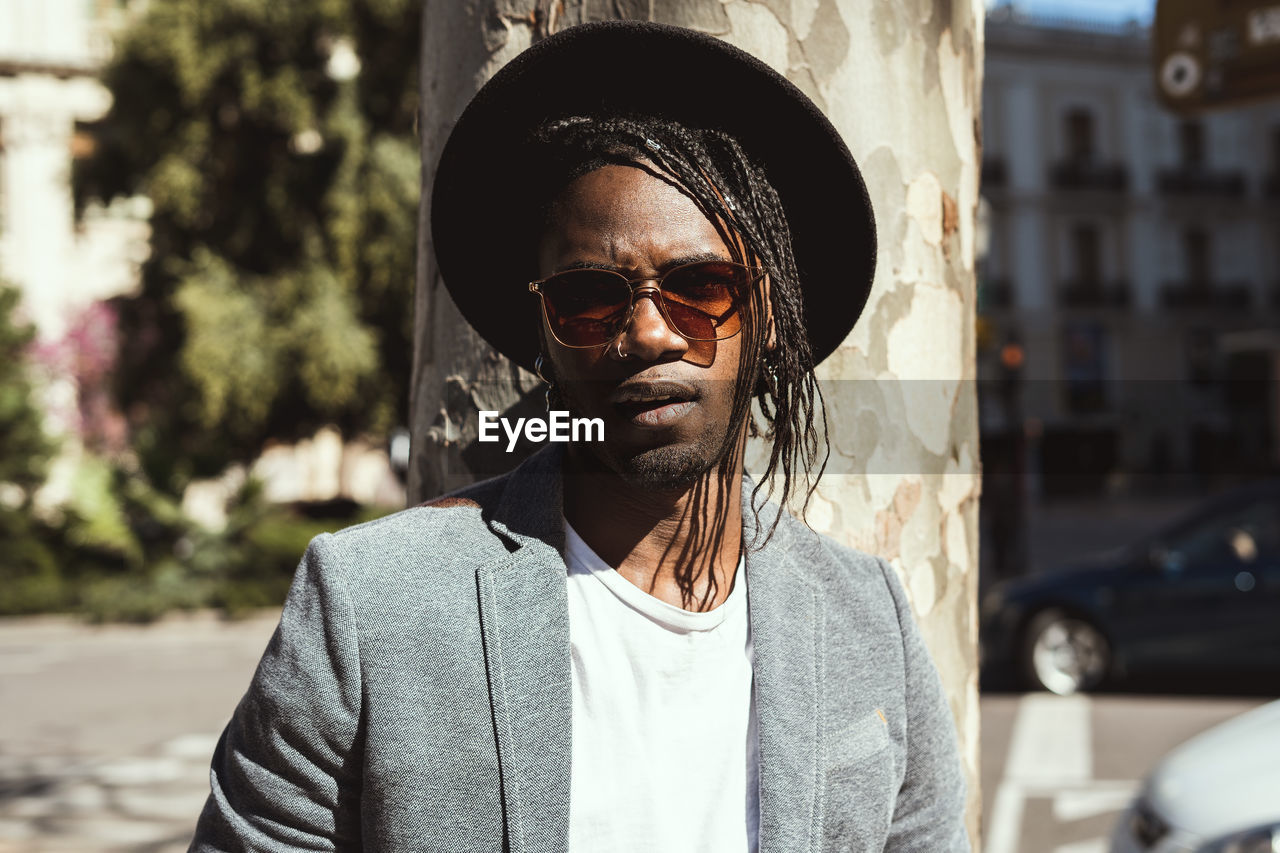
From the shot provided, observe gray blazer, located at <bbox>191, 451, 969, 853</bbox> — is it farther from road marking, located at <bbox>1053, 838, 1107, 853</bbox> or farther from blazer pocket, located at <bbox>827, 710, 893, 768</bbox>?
road marking, located at <bbox>1053, 838, 1107, 853</bbox>

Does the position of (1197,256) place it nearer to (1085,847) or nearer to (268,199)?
(268,199)

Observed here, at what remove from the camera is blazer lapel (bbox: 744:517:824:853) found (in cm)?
123

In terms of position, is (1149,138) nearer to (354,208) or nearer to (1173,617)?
(354,208)

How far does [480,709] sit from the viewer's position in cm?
116

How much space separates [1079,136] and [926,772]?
40.9 m

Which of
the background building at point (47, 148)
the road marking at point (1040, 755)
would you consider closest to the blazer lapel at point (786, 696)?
the road marking at point (1040, 755)

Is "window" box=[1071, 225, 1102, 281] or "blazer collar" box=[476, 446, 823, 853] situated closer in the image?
"blazer collar" box=[476, 446, 823, 853]

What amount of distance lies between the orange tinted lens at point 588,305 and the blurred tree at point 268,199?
15307mm

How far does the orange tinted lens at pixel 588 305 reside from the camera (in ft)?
4.15

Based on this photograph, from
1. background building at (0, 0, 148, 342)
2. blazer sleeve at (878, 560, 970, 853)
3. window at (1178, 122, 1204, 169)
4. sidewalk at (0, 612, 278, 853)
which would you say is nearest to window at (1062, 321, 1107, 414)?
window at (1178, 122, 1204, 169)

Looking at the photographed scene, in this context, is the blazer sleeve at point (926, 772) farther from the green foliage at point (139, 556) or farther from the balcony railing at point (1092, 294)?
the balcony railing at point (1092, 294)

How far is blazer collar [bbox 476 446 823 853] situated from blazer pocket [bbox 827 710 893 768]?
3 cm

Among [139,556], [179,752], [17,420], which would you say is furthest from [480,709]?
[17,420]

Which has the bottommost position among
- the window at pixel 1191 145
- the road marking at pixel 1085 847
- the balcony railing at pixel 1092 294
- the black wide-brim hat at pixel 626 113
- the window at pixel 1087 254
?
the road marking at pixel 1085 847
